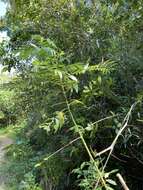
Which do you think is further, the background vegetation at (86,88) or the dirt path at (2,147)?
the dirt path at (2,147)

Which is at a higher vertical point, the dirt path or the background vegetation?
the background vegetation

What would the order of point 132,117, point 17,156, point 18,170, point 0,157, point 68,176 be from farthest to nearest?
1. point 0,157
2. point 17,156
3. point 18,170
4. point 68,176
5. point 132,117

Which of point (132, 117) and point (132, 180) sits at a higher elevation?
point (132, 117)

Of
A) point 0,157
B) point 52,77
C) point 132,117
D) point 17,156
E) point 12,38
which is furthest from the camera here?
point 0,157

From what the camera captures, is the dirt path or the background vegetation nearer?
the background vegetation

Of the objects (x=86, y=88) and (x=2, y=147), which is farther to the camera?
(x=2, y=147)

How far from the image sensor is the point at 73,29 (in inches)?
195

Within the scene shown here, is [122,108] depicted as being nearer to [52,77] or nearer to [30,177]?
[52,77]

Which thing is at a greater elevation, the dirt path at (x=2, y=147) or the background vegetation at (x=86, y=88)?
the background vegetation at (x=86, y=88)

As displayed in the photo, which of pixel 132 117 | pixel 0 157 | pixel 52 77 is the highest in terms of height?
pixel 52 77

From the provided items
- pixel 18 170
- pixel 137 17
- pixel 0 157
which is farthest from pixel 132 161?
pixel 0 157

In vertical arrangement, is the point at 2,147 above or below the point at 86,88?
below

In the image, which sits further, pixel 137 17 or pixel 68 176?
pixel 68 176

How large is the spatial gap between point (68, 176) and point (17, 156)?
3012 millimetres
